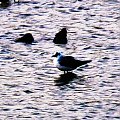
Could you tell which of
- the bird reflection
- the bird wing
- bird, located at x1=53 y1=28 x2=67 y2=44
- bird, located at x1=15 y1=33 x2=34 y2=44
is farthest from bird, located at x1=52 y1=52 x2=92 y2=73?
bird, located at x1=15 y1=33 x2=34 y2=44

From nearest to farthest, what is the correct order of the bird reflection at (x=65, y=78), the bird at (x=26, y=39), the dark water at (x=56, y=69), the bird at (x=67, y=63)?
the dark water at (x=56, y=69)
the bird reflection at (x=65, y=78)
the bird at (x=67, y=63)
the bird at (x=26, y=39)

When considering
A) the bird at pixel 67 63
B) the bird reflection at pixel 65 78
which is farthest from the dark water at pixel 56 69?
the bird at pixel 67 63

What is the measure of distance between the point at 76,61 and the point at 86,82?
4.99 feet

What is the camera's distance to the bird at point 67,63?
2439 cm

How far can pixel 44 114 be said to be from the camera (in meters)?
20.1

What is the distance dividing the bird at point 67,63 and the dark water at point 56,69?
254 millimetres

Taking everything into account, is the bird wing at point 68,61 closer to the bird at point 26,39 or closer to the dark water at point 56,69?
the dark water at point 56,69

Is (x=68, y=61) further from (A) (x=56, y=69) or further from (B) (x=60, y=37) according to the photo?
(B) (x=60, y=37)

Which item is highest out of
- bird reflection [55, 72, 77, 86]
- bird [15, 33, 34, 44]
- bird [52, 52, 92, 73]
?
bird [15, 33, 34, 44]

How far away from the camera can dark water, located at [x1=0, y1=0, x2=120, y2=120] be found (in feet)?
67.6

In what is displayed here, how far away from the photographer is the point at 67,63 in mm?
24484

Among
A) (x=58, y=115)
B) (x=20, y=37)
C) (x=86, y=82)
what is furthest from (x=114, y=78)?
(x=20, y=37)

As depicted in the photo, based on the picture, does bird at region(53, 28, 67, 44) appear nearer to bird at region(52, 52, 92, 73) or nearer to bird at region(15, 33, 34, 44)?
bird at region(15, 33, 34, 44)

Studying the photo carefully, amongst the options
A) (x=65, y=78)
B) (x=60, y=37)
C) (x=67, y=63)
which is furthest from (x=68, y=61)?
(x=60, y=37)
